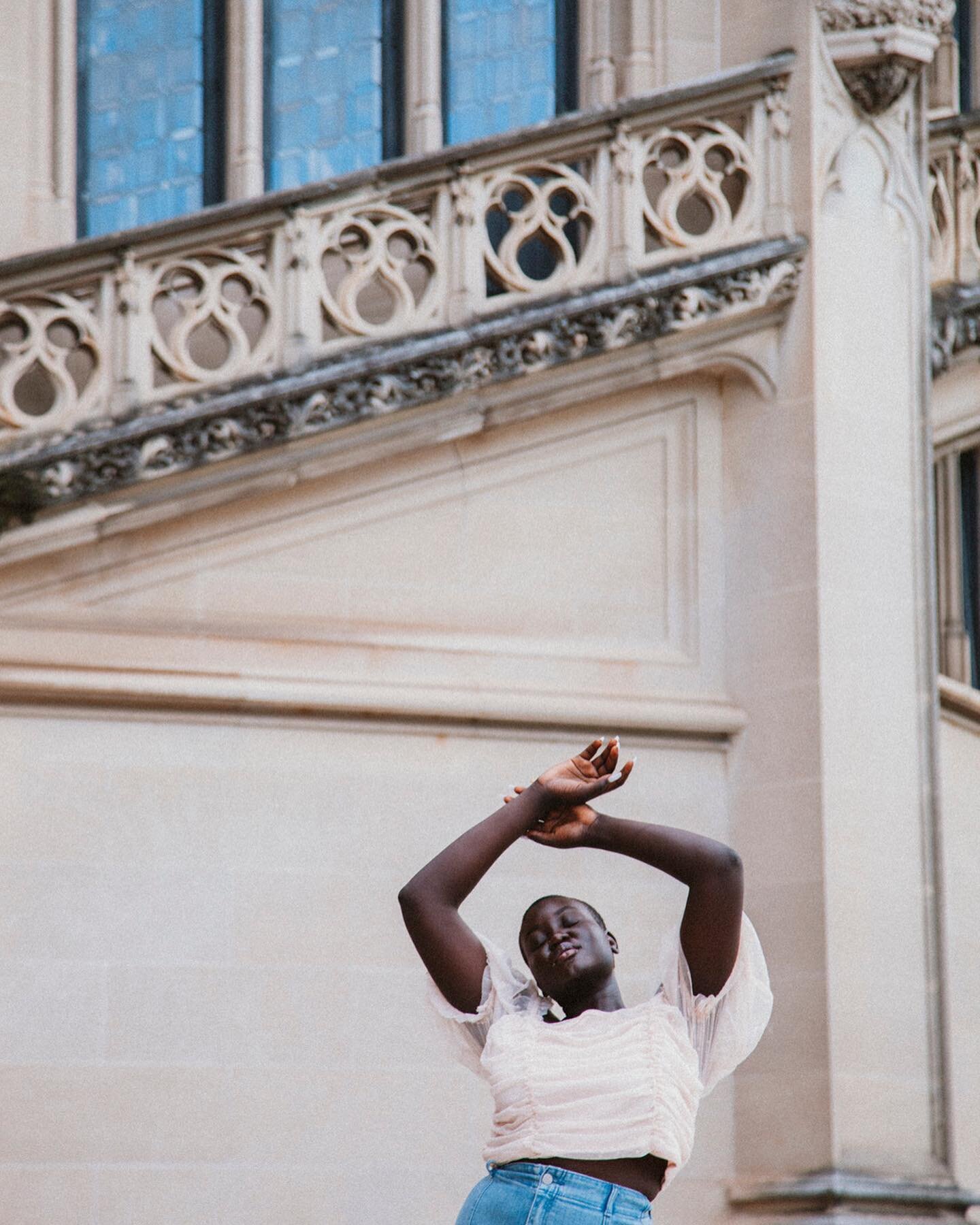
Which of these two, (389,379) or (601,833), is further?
(389,379)

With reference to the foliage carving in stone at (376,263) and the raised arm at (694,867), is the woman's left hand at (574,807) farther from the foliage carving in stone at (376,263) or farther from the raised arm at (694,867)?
the foliage carving in stone at (376,263)

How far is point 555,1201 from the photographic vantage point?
3.98 metres

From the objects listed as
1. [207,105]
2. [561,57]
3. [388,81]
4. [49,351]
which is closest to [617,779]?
[49,351]

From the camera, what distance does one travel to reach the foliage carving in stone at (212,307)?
7.12m

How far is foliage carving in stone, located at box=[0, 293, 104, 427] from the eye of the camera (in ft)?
22.8

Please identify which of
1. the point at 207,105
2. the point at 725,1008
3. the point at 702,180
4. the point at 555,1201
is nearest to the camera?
the point at 555,1201

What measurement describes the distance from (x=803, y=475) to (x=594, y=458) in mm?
704

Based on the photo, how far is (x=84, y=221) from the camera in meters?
8.24

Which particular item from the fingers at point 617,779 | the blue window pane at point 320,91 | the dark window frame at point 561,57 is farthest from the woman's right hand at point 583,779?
the dark window frame at point 561,57

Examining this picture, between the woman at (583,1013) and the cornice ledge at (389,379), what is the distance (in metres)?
2.89

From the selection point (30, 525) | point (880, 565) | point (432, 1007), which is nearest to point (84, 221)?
point (30, 525)

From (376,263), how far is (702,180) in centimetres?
122

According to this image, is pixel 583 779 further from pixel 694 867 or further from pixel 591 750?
pixel 694 867

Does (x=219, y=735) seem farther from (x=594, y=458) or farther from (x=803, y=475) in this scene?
(x=803, y=475)
